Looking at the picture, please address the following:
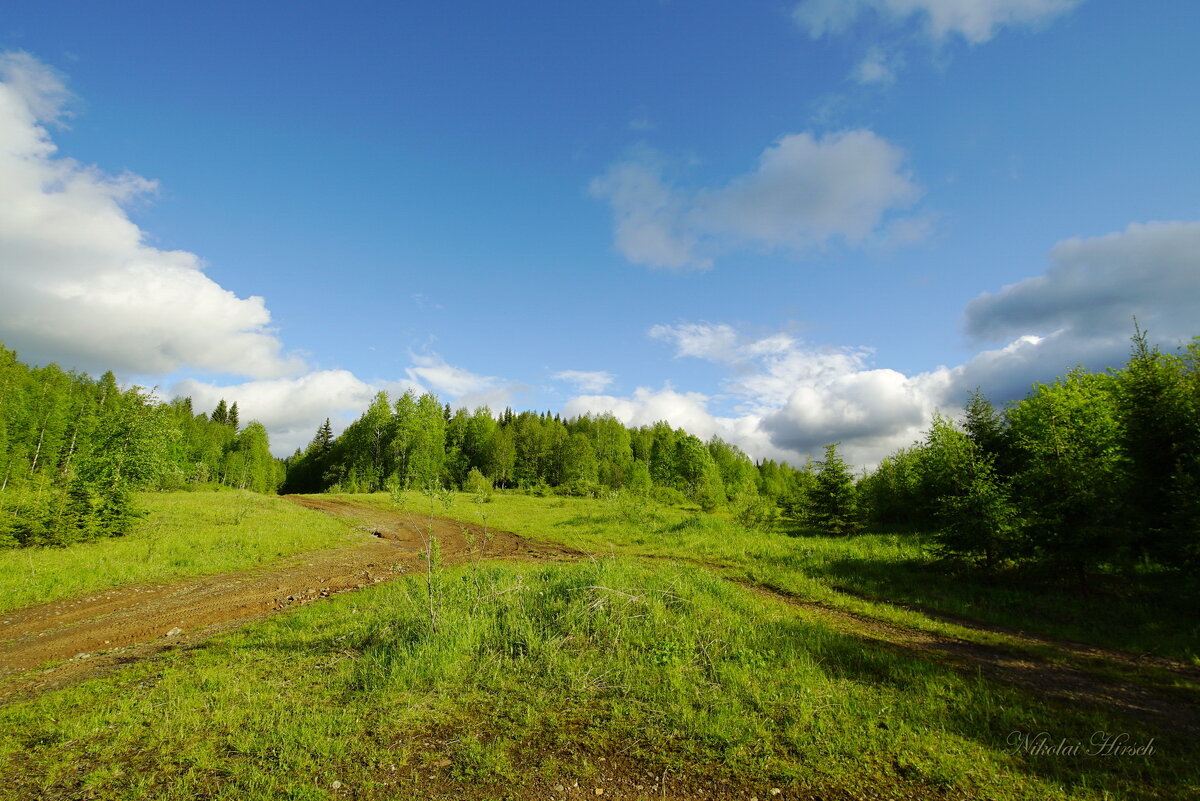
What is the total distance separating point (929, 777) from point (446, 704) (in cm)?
575

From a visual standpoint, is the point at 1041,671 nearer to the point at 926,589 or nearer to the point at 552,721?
the point at 926,589

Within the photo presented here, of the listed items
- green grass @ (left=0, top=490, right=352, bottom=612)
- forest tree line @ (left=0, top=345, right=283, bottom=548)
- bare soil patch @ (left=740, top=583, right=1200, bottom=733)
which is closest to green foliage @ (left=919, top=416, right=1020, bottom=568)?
bare soil patch @ (left=740, top=583, right=1200, bottom=733)

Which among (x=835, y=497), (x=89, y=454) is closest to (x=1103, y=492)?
(x=835, y=497)

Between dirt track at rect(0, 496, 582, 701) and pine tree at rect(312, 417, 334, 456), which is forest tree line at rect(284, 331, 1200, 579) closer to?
dirt track at rect(0, 496, 582, 701)

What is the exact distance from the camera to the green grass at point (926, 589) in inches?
413

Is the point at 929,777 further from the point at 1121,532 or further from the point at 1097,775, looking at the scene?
the point at 1121,532

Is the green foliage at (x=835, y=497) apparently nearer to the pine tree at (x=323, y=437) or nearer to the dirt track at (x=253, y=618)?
the dirt track at (x=253, y=618)

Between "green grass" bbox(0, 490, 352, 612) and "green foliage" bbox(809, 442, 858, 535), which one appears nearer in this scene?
"green grass" bbox(0, 490, 352, 612)

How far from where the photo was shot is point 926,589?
14258mm

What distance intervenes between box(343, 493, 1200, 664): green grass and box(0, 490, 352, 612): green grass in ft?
44.7

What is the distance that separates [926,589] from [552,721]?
1345 cm

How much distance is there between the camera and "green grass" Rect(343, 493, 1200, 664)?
34.4 feet

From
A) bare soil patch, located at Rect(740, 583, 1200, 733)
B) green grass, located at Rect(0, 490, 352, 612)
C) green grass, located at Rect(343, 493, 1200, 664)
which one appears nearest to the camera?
bare soil patch, located at Rect(740, 583, 1200, 733)

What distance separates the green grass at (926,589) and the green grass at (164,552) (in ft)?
44.7
